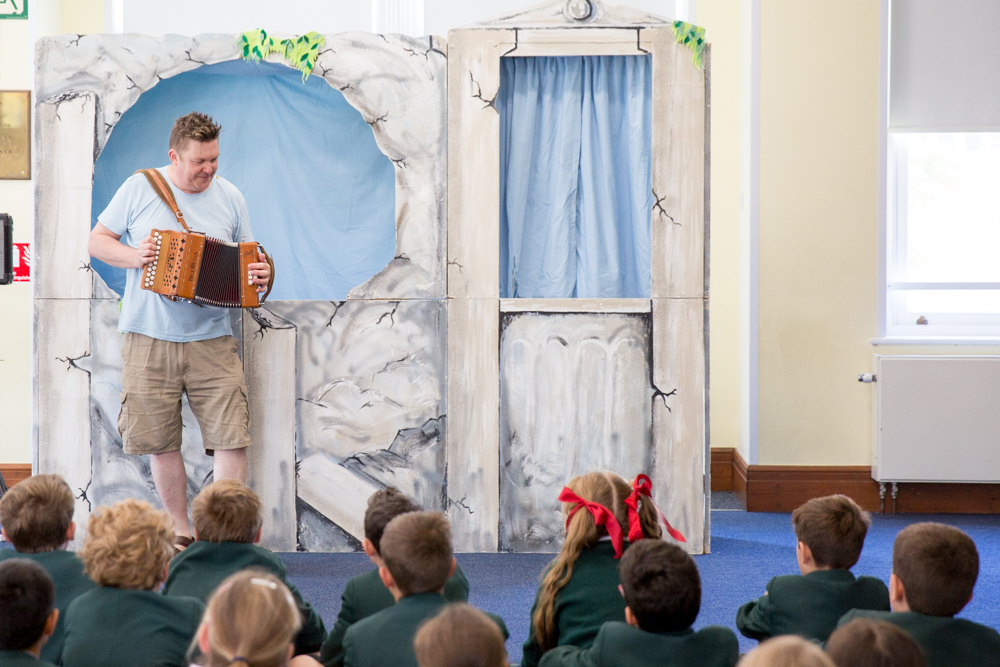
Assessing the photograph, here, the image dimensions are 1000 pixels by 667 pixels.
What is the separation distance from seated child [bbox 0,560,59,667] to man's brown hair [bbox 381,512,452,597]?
596 millimetres

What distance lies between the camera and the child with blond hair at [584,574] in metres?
1.94

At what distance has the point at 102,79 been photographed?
12.0 feet

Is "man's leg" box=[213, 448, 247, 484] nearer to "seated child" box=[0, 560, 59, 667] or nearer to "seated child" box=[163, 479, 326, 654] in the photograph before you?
"seated child" box=[163, 479, 326, 654]

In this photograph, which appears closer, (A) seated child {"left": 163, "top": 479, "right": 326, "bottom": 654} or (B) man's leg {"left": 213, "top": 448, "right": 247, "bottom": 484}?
(A) seated child {"left": 163, "top": 479, "right": 326, "bottom": 654}

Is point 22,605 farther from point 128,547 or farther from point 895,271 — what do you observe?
point 895,271

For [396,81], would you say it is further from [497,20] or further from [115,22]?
[115,22]

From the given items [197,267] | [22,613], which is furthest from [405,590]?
[197,267]

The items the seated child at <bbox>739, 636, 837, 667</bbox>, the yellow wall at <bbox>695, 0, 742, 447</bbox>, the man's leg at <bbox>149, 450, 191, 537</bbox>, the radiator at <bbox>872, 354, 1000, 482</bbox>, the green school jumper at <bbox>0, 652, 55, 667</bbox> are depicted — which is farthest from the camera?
the yellow wall at <bbox>695, 0, 742, 447</bbox>

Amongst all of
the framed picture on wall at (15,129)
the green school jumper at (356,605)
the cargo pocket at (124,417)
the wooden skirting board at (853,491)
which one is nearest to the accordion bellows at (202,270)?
the cargo pocket at (124,417)

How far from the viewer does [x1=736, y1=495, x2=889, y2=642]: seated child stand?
78.5 inches

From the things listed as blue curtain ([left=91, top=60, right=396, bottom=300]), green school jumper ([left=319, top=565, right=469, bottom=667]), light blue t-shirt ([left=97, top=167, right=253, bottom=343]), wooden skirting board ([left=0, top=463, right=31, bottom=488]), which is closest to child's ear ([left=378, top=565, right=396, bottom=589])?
green school jumper ([left=319, top=565, right=469, bottom=667])

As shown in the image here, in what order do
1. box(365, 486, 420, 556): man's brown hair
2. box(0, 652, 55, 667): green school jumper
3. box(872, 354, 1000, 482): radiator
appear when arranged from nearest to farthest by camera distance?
1. box(0, 652, 55, 667): green school jumper
2. box(365, 486, 420, 556): man's brown hair
3. box(872, 354, 1000, 482): radiator

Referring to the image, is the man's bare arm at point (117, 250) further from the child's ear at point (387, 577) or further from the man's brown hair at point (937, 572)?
the man's brown hair at point (937, 572)

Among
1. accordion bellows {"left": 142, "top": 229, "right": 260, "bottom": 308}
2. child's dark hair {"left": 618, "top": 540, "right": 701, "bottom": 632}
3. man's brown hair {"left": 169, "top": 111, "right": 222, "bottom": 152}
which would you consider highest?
man's brown hair {"left": 169, "top": 111, "right": 222, "bottom": 152}
